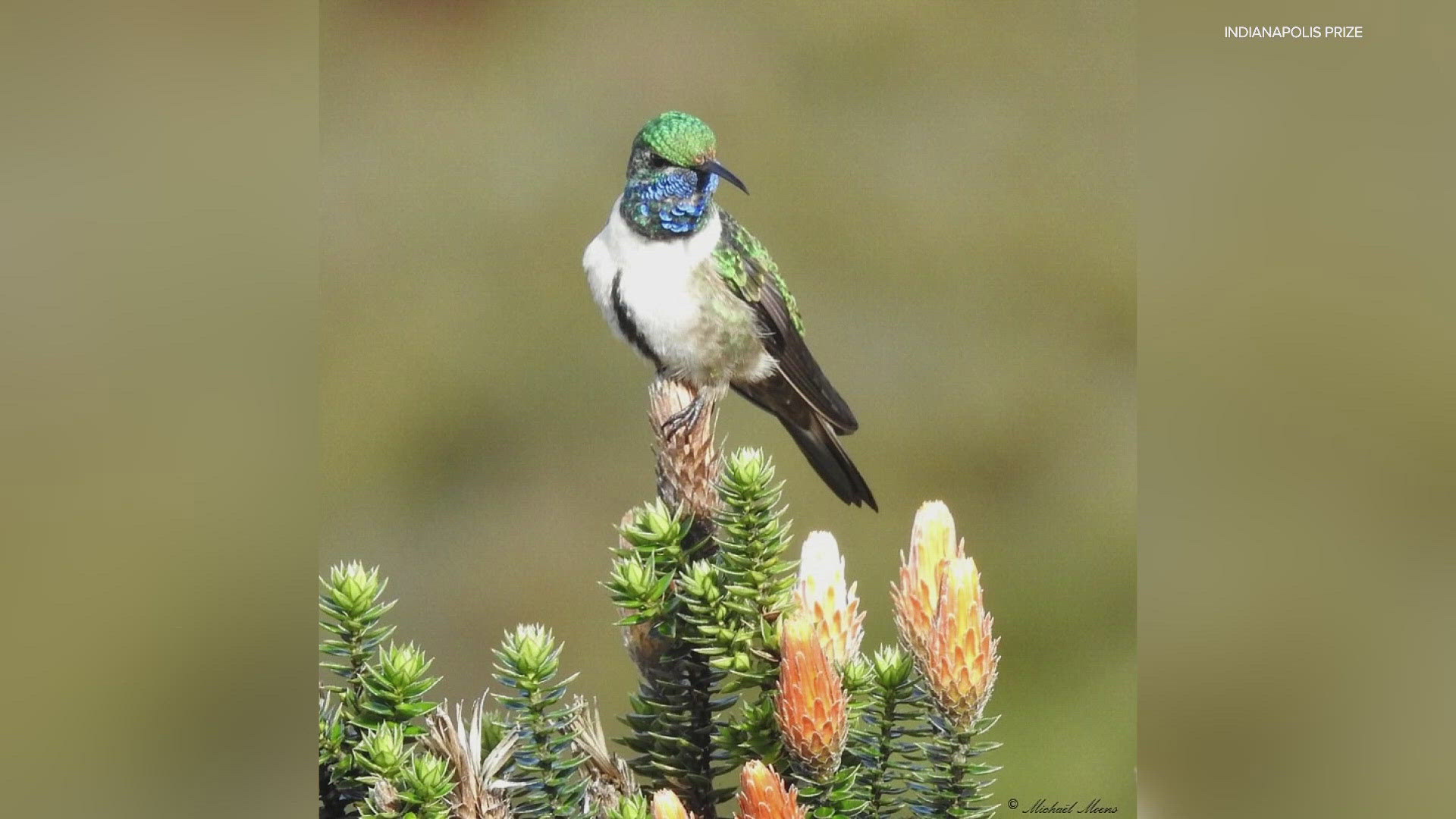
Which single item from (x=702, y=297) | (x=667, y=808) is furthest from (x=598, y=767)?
(x=702, y=297)

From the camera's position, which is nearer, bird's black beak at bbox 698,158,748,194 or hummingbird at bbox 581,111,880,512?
bird's black beak at bbox 698,158,748,194

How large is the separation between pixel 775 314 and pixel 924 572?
1.09 meters

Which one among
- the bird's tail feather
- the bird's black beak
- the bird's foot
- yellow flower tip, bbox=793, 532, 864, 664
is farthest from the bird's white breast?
yellow flower tip, bbox=793, 532, 864, 664

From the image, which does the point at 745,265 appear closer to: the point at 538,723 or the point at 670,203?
the point at 670,203

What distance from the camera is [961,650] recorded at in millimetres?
1271

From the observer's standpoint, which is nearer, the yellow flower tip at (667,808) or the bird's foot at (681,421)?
the yellow flower tip at (667,808)

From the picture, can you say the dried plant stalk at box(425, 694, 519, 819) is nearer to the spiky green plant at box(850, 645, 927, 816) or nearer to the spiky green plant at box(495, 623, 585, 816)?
the spiky green plant at box(495, 623, 585, 816)

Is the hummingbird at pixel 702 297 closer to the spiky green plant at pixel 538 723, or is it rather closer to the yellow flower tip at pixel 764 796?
the spiky green plant at pixel 538 723

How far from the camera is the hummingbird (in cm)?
211

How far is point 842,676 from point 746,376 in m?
1.09

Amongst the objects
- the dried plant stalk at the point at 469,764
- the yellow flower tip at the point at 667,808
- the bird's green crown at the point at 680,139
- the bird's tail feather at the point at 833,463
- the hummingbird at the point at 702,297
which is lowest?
the yellow flower tip at the point at 667,808

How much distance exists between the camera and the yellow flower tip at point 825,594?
130cm
